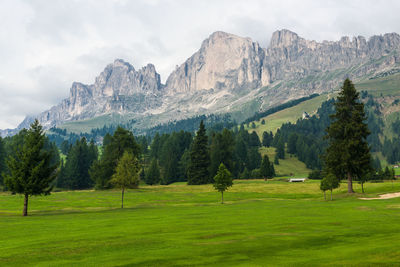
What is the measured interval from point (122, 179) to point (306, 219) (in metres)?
41.6

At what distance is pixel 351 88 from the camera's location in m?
65.9

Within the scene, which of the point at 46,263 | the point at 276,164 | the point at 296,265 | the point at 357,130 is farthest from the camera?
the point at 276,164

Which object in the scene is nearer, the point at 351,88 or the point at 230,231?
the point at 230,231

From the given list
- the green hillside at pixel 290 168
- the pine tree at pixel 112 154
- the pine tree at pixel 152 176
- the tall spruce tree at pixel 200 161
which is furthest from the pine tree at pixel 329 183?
the green hillside at pixel 290 168

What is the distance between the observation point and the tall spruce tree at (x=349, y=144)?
61.1 metres

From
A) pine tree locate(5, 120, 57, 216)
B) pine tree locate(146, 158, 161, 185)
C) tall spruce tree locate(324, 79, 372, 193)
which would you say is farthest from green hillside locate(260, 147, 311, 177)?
pine tree locate(5, 120, 57, 216)

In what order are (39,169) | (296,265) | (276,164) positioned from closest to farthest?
(296,265), (39,169), (276,164)

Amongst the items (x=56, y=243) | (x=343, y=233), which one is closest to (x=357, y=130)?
(x=343, y=233)

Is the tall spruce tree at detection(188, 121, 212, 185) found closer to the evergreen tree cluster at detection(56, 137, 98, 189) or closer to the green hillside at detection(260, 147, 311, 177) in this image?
the evergreen tree cluster at detection(56, 137, 98, 189)

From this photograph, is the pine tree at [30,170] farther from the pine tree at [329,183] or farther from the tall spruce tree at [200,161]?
the tall spruce tree at [200,161]

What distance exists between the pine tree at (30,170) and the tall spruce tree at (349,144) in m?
49.7

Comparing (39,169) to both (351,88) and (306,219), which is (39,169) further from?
(351,88)

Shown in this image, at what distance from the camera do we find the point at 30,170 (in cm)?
4738

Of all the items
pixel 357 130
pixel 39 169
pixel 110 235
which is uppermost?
pixel 357 130
